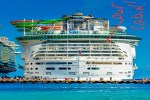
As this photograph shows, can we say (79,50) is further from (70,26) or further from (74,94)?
(74,94)

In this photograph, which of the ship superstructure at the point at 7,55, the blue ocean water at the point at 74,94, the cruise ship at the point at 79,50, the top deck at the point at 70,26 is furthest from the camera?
the ship superstructure at the point at 7,55

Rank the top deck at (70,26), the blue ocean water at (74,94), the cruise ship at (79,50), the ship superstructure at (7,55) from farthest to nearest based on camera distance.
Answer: the ship superstructure at (7,55) → the top deck at (70,26) → the cruise ship at (79,50) → the blue ocean water at (74,94)

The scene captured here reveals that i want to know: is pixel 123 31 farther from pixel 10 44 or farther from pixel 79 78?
pixel 10 44

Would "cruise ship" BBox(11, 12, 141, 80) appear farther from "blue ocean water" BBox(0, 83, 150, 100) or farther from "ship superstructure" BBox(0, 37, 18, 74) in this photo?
"ship superstructure" BBox(0, 37, 18, 74)

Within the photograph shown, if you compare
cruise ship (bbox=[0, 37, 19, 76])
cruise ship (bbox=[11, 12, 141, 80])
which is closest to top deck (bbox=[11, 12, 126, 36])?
cruise ship (bbox=[11, 12, 141, 80])

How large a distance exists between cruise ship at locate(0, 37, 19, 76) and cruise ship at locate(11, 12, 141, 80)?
37.5 meters

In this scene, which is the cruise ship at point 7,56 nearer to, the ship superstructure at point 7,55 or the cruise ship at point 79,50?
the ship superstructure at point 7,55

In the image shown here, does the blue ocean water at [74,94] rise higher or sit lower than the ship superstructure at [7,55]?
lower

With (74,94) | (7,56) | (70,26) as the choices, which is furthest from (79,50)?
(7,56)

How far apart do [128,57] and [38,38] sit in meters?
16.7

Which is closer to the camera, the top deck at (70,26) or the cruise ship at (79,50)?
the cruise ship at (79,50)

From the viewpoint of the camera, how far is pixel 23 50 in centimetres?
10519

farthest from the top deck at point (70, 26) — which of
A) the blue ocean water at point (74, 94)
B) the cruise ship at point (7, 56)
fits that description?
the blue ocean water at point (74, 94)

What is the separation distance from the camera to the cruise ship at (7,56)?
472ft
